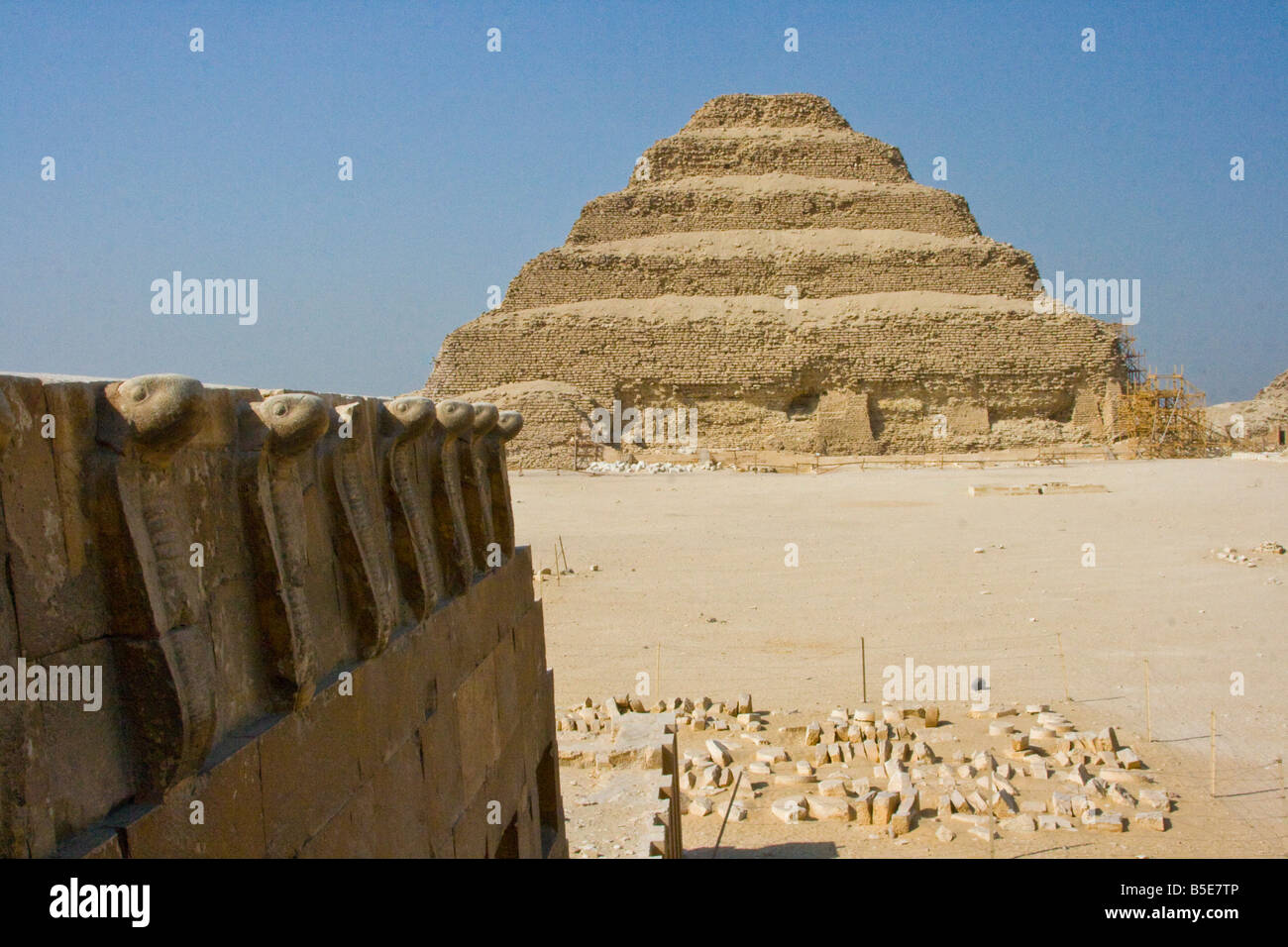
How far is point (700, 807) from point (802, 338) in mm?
49939

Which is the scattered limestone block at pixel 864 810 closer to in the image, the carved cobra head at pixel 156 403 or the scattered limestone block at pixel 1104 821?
the scattered limestone block at pixel 1104 821

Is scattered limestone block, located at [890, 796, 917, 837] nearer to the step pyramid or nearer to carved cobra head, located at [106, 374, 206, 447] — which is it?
carved cobra head, located at [106, 374, 206, 447]

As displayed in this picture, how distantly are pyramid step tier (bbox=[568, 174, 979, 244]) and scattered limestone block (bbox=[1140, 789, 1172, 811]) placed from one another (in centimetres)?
5997

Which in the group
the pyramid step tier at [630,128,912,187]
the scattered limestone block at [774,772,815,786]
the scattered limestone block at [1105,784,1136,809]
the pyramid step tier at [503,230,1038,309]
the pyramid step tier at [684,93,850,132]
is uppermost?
the pyramid step tier at [684,93,850,132]

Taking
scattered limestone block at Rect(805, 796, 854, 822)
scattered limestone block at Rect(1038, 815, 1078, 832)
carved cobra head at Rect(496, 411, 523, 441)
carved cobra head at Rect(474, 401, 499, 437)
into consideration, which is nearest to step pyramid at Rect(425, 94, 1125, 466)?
scattered limestone block at Rect(805, 796, 854, 822)

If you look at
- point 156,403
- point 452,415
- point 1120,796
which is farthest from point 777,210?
point 156,403

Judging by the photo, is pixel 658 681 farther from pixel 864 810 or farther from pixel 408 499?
pixel 408 499

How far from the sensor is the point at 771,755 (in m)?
7.66

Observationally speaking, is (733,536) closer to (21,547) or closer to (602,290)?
(21,547)

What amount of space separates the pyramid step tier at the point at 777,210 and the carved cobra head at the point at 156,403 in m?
64.3

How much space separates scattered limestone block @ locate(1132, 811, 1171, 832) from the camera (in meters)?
6.27

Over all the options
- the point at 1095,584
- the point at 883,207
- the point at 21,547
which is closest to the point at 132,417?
the point at 21,547

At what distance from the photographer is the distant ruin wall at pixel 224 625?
1.68 meters

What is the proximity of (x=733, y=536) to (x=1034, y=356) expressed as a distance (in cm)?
3976
